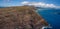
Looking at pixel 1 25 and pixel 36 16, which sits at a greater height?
pixel 36 16

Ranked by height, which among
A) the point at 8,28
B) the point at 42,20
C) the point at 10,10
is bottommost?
the point at 8,28

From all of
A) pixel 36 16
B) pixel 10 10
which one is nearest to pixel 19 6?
pixel 10 10

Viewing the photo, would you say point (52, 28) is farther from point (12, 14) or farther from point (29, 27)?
point (12, 14)

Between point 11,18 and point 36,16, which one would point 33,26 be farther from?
point 11,18
